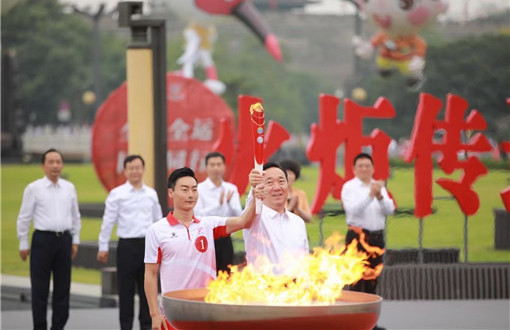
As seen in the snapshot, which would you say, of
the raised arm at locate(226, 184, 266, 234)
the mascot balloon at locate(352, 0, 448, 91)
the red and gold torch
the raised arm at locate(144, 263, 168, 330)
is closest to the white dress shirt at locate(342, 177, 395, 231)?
the raised arm at locate(226, 184, 266, 234)

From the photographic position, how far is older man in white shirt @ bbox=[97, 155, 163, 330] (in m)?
7.69

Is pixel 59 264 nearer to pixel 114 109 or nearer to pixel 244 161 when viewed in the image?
pixel 244 161

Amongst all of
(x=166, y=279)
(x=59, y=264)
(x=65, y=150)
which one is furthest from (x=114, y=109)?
(x=65, y=150)

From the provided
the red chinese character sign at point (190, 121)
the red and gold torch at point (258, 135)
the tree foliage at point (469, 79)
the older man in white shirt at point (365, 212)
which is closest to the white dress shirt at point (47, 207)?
the older man in white shirt at point (365, 212)

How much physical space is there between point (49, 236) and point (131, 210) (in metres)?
0.57

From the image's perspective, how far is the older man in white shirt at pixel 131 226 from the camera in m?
7.69

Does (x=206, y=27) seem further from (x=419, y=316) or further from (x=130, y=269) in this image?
(x=130, y=269)

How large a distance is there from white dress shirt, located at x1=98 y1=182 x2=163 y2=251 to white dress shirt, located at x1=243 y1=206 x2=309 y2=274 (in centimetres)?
273

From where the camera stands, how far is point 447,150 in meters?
10.3

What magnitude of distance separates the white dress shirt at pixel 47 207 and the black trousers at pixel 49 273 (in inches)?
2.9

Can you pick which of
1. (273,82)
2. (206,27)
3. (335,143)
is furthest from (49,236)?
(273,82)

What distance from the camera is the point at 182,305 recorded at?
438 cm

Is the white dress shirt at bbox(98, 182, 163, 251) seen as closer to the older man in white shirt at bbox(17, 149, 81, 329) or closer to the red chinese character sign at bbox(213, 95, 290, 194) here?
the older man in white shirt at bbox(17, 149, 81, 329)

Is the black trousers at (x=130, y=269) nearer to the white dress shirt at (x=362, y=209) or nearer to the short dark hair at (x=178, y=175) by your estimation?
the white dress shirt at (x=362, y=209)
